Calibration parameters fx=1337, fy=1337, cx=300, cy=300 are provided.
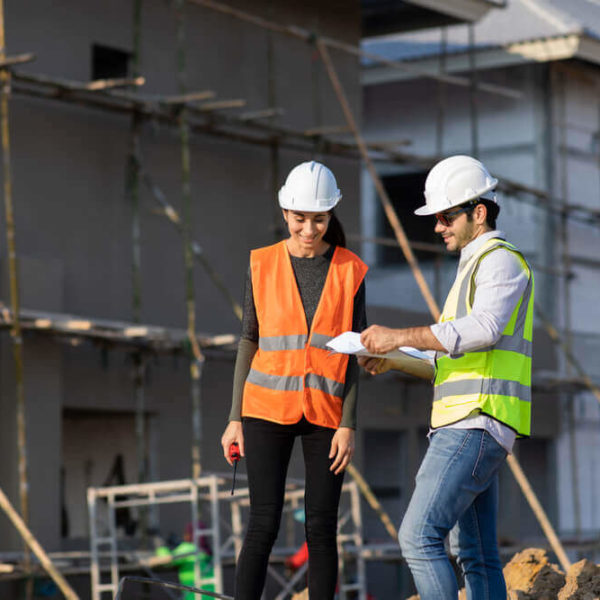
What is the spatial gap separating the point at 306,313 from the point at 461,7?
13501 millimetres

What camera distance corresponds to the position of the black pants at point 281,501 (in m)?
4.96

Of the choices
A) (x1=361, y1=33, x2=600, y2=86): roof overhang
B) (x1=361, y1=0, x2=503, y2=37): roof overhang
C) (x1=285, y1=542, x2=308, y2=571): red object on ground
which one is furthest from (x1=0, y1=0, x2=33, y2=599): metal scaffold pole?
(x1=361, y1=33, x2=600, y2=86): roof overhang

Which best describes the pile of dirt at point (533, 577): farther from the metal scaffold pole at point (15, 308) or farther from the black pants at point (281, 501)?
the metal scaffold pole at point (15, 308)

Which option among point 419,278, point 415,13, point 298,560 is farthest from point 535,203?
point 298,560

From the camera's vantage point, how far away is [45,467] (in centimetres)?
1286

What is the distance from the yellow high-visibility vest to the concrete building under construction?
7.56 metres

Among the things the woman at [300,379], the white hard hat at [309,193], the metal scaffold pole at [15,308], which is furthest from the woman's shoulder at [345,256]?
the metal scaffold pole at [15,308]

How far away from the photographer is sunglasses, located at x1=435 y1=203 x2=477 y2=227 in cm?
471

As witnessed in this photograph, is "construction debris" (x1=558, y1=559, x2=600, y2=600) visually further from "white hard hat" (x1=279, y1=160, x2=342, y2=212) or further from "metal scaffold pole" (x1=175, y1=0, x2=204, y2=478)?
"metal scaffold pole" (x1=175, y1=0, x2=204, y2=478)

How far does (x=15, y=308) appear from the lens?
11742mm

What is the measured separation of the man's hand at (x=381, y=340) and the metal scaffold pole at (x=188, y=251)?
848 cm

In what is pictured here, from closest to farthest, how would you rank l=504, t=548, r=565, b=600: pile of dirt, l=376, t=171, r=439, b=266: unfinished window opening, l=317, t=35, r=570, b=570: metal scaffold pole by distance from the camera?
l=504, t=548, r=565, b=600: pile of dirt < l=317, t=35, r=570, b=570: metal scaffold pole < l=376, t=171, r=439, b=266: unfinished window opening

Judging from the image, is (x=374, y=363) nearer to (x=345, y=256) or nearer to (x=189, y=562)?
(x=345, y=256)

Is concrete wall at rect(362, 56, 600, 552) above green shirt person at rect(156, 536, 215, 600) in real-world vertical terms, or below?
above
